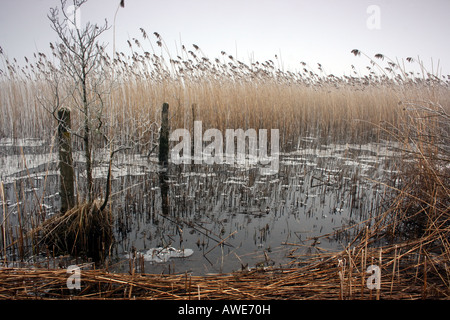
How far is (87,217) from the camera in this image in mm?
2451

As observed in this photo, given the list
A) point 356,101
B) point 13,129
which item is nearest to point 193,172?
point 13,129

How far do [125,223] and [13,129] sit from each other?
542 cm

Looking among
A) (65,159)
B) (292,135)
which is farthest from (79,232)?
(292,135)

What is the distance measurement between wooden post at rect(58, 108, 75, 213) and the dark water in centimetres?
17

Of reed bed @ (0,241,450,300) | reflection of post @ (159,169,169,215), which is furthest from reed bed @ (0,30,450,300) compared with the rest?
reflection of post @ (159,169,169,215)

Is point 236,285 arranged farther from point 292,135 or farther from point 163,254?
point 292,135

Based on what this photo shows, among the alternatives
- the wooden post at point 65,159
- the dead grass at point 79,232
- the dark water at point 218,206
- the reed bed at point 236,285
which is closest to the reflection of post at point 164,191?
the dark water at point 218,206

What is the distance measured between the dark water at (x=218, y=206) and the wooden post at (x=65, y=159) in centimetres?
17

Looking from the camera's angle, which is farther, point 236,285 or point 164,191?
point 164,191

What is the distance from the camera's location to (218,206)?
10.8ft

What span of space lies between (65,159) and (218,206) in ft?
5.12

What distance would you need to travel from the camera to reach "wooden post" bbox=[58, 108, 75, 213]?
2504mm

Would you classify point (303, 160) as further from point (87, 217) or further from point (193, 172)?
point (87, 217)

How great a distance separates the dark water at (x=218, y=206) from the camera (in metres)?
2.38
